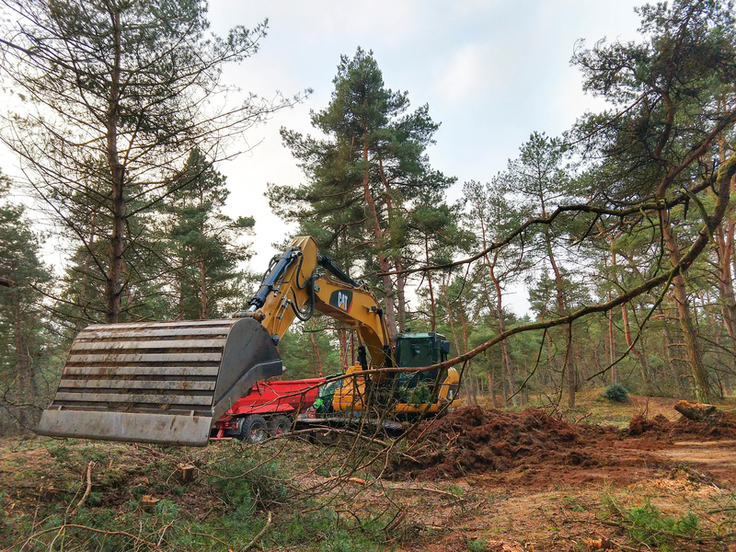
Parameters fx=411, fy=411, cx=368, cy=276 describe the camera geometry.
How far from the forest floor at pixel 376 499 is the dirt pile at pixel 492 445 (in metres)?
0.04

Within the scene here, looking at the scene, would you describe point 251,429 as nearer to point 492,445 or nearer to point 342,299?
point 342,299

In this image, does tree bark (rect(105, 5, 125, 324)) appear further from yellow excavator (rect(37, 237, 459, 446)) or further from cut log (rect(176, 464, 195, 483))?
cut log (rect(176, 464, 195, 483))

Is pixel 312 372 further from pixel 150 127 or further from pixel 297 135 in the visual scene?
pixel 150 127

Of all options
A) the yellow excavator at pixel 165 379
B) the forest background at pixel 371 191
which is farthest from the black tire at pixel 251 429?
the yellow excavator at pixel 165 379

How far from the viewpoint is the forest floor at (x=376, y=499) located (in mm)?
3012

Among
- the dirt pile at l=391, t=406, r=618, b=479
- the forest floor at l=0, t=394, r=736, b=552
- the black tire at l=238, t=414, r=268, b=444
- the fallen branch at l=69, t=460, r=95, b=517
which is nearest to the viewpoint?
the forest floor at l=0, t=394, r=736, b=552

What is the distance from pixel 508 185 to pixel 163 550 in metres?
15.0

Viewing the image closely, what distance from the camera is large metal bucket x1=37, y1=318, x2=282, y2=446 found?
9.30 feet

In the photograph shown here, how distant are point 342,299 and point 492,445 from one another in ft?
11.8

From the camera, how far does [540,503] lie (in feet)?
14.1

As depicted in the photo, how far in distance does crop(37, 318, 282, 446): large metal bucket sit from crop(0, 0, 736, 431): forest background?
98 centimetres

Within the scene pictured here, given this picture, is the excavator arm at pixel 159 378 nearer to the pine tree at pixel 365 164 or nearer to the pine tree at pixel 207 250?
the pine tree at pixel 365 164

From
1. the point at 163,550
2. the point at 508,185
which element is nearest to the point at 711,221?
the point at 163,550

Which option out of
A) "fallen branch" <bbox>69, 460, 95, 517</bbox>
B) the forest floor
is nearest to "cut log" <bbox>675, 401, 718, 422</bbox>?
the forest floor
